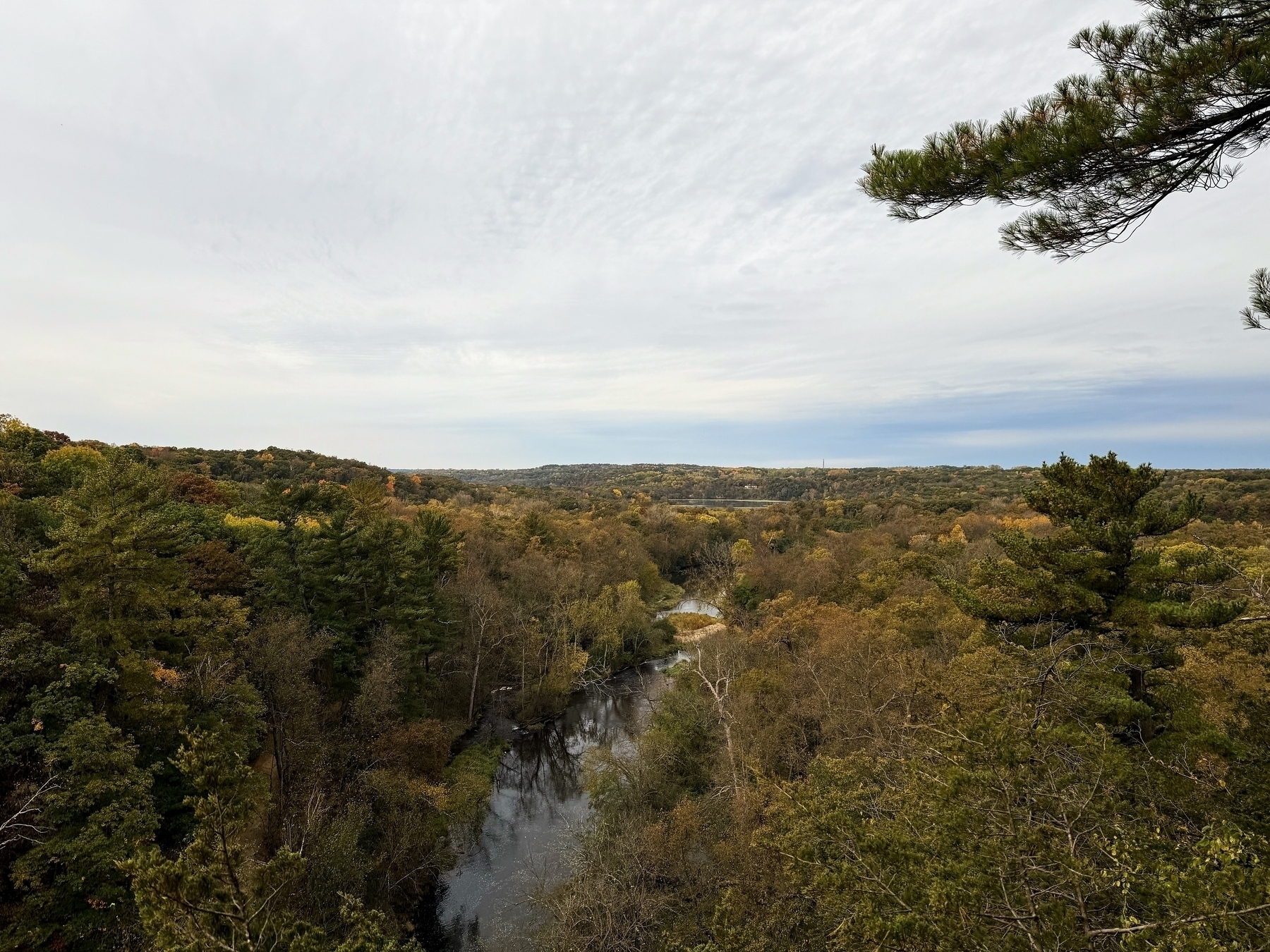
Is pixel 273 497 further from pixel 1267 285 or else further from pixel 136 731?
pixel 1267 285

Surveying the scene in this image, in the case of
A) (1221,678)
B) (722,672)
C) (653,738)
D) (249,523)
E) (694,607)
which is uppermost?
(249,523)

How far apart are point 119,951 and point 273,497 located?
15.7m

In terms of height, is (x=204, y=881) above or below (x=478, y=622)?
above

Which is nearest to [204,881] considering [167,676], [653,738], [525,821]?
[167,676]

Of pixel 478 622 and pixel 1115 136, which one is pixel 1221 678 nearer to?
pixel 1115 136

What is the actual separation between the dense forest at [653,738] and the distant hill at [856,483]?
753 inches

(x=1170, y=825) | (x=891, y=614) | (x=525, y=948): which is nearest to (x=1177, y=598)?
(x=1170, y=825)

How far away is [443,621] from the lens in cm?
2539

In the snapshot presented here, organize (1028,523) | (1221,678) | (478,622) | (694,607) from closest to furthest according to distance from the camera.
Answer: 1. (1221,678)
2. (478,622)
3. (1028,523)
4. (694,607)

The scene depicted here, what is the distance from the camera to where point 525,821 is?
66.6 feet

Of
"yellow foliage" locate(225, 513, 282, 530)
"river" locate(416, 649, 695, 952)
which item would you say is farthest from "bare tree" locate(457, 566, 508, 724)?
"yellow foliage" locate(225, 513, 282, 530)

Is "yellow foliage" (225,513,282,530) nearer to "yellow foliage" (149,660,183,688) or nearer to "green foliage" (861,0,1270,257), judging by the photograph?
"yellow foliage" (149,660,183,688)

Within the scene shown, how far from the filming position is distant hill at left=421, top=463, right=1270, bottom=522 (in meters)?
47.2

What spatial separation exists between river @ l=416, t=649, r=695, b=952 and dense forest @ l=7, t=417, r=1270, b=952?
0.93 m
